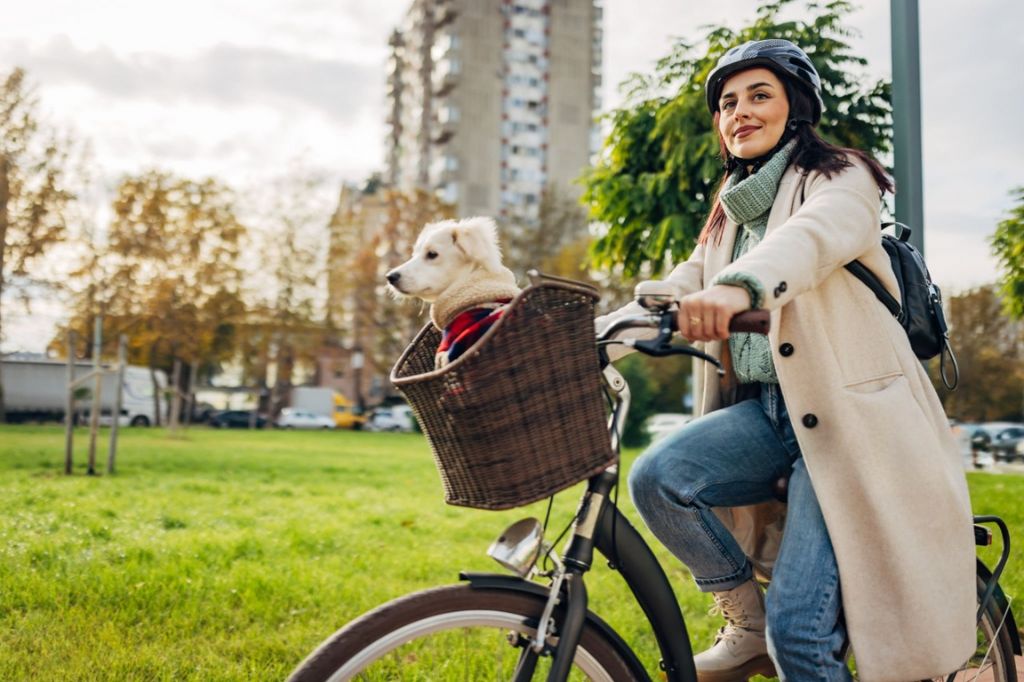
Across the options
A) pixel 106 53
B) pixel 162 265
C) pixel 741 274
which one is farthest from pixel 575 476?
pixel 162 265

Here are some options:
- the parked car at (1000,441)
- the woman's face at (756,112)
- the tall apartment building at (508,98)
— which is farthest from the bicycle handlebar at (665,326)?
the tall apartment building at (508,98)

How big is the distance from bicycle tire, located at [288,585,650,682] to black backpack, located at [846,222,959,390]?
1116mm

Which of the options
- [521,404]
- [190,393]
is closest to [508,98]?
[190,393]

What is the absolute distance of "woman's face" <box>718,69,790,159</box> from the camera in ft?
8.48

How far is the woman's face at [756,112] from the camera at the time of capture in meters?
2.59

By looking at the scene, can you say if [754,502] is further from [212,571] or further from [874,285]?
[212,571]

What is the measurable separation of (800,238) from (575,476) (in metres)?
0.78

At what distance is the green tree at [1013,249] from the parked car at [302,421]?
4532cm

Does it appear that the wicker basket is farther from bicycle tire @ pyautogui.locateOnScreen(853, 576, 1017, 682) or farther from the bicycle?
bicycle tire @ pyautogui.locateOnScreen(853, 576, 1017, 682)

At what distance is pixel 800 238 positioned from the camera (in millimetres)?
2176

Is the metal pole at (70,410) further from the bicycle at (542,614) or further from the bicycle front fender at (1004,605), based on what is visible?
the bicycle front fender at (1004,605)

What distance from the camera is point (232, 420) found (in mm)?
48531

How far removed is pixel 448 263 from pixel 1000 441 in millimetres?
31762

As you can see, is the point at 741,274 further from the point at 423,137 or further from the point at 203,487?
the point at 423,137
